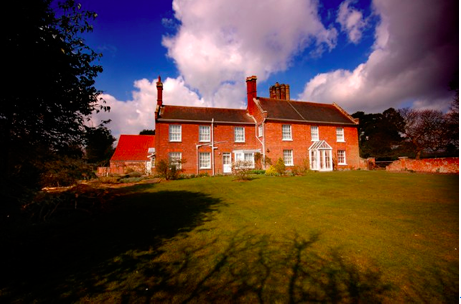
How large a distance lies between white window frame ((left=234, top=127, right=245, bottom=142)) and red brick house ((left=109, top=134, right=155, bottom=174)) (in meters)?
13.9

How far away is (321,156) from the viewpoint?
24.4 metres

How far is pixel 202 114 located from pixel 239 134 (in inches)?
204

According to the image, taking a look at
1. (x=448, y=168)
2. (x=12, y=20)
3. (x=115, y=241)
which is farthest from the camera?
(x=448, y=168)

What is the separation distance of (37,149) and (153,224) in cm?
318

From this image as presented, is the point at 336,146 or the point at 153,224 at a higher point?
the point at 336,146

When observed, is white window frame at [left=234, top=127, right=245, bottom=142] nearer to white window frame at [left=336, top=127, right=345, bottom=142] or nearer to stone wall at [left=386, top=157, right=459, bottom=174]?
white window frame at [left=336, top=127, right=345, bottom=142]

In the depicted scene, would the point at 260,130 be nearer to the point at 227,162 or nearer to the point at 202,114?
the point at 227,162

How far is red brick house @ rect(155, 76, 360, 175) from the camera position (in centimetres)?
2269

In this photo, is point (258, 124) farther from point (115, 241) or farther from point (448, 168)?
point (115, 241)

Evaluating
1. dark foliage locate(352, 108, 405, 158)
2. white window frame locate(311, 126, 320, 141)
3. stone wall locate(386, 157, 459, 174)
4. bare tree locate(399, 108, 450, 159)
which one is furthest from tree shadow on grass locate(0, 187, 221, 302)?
dark foliage locate(352, 108, 405, 158)

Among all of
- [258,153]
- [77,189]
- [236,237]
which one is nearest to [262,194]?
[236,237]

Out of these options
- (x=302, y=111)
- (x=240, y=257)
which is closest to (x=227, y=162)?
(x=302, y=111)

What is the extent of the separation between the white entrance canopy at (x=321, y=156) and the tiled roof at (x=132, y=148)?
24059mm

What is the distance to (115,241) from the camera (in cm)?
468
